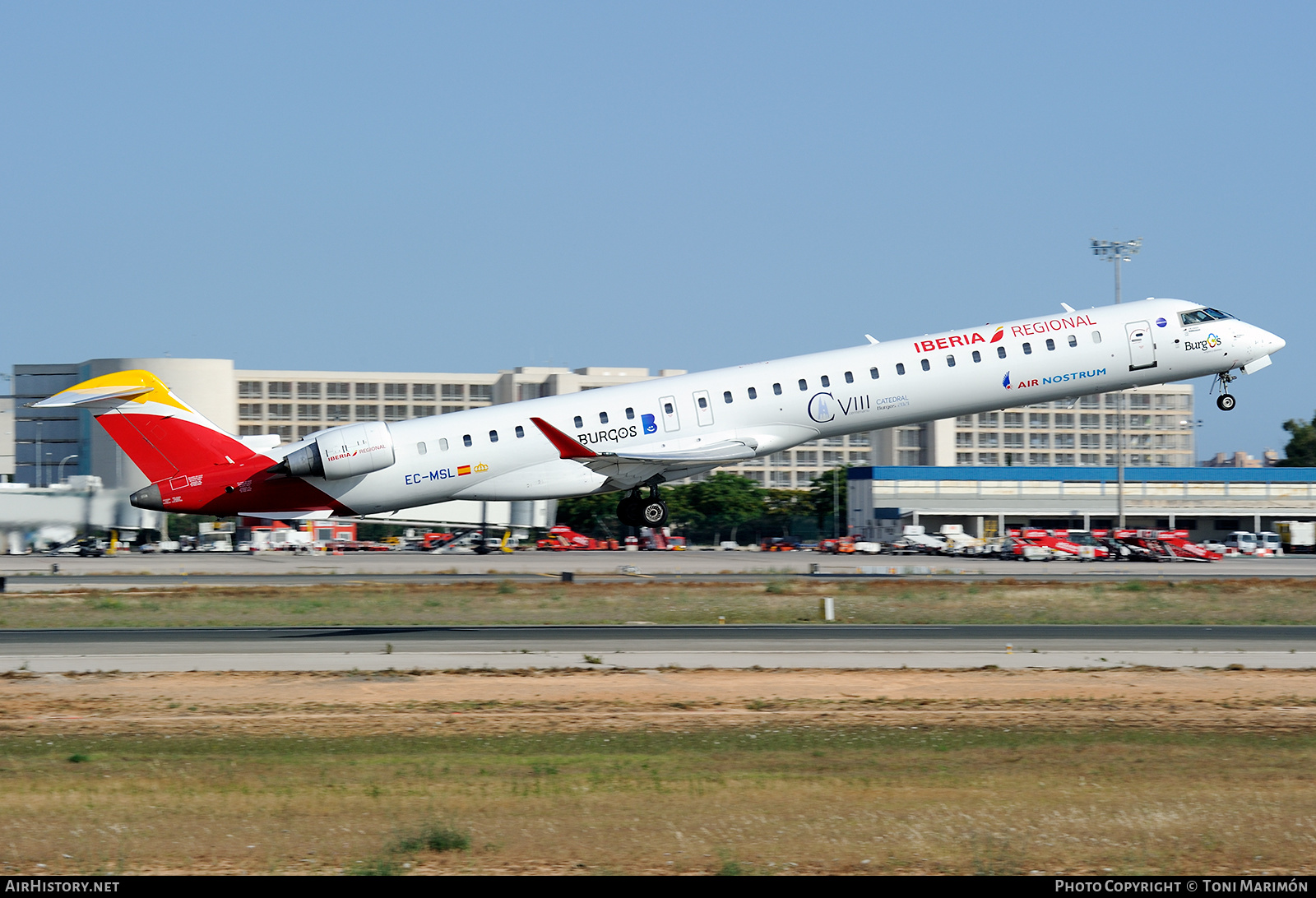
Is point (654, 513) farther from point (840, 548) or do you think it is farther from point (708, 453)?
point (840, 548)

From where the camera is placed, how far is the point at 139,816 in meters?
15.4

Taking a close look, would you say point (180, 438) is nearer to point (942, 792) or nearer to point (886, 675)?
point (886, 675)

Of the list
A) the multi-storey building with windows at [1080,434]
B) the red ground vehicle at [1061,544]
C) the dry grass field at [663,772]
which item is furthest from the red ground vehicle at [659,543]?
the multi-storey building with windows at [1080,434]

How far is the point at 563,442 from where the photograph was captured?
3350 cm

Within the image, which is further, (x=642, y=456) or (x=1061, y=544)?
(x=1061, y=544)

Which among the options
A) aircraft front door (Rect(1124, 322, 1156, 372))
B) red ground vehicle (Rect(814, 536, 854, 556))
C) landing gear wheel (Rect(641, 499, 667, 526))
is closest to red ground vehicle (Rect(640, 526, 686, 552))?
red ground vehicle (Rect(814, 536, 854, 556))

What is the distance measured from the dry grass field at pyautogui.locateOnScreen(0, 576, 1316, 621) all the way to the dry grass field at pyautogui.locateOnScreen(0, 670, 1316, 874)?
13.3 meters

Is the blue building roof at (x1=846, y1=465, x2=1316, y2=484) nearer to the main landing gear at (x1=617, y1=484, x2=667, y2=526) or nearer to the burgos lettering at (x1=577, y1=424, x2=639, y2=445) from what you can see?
the main landing gear at (x1=617, y1=484, x2=667, y2=526)

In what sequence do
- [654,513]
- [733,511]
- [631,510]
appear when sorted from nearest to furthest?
1. [654,513]
2. [631,510]
3. [733,511]

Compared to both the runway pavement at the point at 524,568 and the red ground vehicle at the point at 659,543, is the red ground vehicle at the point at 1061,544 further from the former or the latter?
the red ground vehicle at the point at 659,543

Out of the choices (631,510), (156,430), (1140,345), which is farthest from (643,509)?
(1140,345)

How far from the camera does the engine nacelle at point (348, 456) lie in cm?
3397

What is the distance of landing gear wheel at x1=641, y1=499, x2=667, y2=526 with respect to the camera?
1377 inches

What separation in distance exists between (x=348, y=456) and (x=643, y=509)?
7702 millimetres
